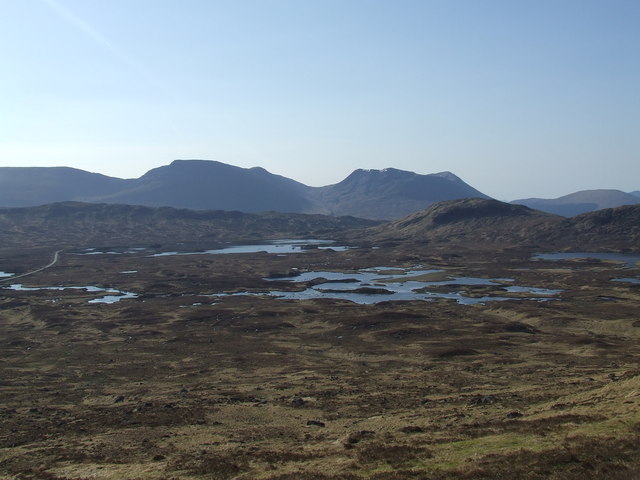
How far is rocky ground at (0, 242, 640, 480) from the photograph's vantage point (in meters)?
29.3

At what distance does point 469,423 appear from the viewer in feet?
119

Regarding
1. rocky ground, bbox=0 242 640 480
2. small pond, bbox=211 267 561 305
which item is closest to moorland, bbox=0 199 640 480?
rocky ground, bbox=0 242 640 480

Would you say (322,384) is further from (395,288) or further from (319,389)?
(395,288)

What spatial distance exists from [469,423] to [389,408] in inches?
308

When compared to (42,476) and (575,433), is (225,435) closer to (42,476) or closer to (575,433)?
(42,476)

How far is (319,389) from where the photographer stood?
5025 cm

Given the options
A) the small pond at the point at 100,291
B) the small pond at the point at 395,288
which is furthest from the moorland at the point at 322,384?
the small pond at the point at 100,291

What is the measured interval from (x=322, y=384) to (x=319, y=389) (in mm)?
2081

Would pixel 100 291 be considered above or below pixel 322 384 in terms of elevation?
below

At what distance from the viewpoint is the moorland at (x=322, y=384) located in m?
29.5

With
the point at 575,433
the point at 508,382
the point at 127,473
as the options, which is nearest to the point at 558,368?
the point at 508,382

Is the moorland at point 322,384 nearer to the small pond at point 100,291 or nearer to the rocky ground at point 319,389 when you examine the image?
the rocky ground at point 319,389

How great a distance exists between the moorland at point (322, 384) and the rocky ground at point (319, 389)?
8.1 inches

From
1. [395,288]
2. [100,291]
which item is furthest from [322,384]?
[100,291]
